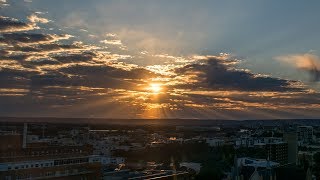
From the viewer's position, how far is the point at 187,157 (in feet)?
336

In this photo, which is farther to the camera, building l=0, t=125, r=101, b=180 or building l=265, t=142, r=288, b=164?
building l=265, t=142, r=288, b=164

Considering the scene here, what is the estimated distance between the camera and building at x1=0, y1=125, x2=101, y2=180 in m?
42.2

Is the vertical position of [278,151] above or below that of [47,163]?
below

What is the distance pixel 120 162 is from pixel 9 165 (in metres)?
48.7

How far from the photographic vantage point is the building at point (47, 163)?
42250 mm

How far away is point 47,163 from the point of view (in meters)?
45.7

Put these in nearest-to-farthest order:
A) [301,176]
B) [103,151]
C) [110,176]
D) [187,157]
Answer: [301,176], [110,176], [187,157], [103,151]

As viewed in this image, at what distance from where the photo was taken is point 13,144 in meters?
62.2

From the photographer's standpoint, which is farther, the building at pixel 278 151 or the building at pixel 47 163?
the building at pixel 278 151

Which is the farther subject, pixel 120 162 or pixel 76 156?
pixel 120 162

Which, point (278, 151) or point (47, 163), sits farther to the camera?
point (278, 151)

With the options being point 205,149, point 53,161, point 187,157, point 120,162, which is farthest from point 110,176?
point 205,149

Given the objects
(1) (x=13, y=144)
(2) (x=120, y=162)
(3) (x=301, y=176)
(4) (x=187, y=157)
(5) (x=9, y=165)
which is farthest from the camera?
(4) (x=187, y=157)

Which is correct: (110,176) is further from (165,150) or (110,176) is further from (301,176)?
(165,150)
